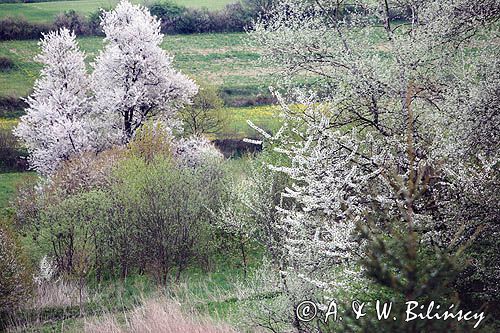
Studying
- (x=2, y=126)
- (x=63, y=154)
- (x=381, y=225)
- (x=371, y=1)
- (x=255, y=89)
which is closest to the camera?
(x=381, y=225)

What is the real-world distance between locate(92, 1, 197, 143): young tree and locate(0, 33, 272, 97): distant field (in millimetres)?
21224

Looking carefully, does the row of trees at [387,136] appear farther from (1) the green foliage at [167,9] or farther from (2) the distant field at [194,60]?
(1) the green foliage at [167,9]

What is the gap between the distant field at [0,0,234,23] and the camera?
56000mm

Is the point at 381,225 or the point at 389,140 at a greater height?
the point at 389,140

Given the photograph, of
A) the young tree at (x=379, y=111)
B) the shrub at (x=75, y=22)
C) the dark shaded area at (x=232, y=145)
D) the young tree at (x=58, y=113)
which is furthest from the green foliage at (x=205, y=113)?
the young tree at (x=379, y=111)

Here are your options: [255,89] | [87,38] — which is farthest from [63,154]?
[87,38]

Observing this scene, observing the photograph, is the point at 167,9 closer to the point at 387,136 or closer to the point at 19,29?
the point at 19,29

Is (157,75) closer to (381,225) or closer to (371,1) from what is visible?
(371,1)

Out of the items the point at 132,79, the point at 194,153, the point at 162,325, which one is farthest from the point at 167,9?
the point at 162,325

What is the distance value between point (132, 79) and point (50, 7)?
38214mm

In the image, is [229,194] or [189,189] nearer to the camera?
→ [189,189]

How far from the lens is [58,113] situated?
86.3 ft

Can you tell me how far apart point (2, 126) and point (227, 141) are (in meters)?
16.4

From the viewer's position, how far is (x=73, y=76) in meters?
28.4
